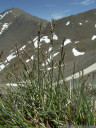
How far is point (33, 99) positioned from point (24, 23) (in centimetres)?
12133

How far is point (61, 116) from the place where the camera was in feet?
6.38

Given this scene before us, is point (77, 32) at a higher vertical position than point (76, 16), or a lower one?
lower

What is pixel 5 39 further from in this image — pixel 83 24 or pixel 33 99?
pixel 33 99

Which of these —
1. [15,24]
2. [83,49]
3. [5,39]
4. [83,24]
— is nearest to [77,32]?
[83,24]

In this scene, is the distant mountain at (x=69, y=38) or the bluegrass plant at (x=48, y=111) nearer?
the bluegrass plant at (x=48, y=111)

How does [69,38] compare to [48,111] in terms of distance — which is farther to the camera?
[69,38]

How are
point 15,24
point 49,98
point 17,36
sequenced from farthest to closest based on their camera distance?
point 15,24 < point 17,36 < point 49,98

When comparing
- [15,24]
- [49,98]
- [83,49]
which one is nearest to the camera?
[49,98]

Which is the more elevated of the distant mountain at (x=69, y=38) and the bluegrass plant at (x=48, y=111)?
the distant mountain at (x=69, y=38)

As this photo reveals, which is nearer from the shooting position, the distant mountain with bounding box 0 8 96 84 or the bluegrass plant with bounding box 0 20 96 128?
the bluegrass plant with bounding box 0 20 96 128

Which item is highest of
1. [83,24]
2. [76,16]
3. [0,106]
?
[76,16]

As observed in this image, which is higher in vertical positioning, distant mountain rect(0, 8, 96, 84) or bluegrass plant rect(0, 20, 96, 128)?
distant mountain rect(0, 8, 96, 84)

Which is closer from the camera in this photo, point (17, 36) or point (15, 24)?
point (17, 36)

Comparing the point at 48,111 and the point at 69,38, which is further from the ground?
the point at 69,38
